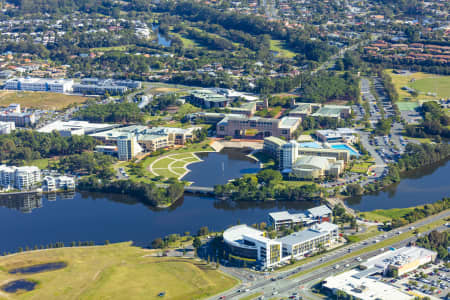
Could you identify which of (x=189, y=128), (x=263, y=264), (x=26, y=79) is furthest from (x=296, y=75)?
(x=263, y=264)

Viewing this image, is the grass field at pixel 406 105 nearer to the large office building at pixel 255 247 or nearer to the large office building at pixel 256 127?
the large office building at pixel 256 127

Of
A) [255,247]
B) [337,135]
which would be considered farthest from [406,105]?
[255,247]

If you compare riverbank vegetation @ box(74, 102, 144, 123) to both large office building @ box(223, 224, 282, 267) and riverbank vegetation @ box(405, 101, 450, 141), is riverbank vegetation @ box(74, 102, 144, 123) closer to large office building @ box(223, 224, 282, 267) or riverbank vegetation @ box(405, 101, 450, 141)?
riverbank vegetation @ box(405, 101, 450, 141)

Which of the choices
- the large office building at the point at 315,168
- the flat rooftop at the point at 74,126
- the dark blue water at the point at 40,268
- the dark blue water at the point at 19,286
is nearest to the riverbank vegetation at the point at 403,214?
the large office building at the point at 315,168

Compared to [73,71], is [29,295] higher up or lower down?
lower down

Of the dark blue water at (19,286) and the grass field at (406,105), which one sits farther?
the grass field at (406,105)

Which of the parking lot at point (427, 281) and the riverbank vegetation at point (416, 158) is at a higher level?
the riverbank vegetation at point (416, 158)

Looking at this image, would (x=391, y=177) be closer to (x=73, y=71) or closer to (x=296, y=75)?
(x=296, y=75)
